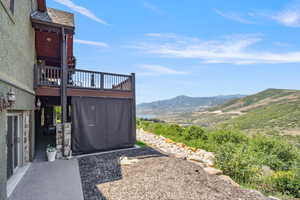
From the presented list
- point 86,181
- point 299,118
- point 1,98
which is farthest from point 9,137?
point 299,118

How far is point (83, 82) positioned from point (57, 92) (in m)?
1.13

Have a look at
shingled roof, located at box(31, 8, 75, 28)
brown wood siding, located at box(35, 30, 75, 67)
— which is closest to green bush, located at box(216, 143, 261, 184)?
shingled roof, located at box(31, 8, 75, 28)

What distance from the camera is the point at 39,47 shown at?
851cm

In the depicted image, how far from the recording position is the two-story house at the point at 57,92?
183 inches

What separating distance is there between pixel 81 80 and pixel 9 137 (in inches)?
151

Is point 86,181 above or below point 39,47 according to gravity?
below

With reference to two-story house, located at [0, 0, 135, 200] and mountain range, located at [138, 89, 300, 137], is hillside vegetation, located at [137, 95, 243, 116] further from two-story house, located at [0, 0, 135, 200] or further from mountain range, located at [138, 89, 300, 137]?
two-story house, located at [0, 0, 135, 200]

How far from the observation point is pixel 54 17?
278 inches

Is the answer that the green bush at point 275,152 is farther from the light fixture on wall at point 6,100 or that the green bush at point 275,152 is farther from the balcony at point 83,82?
the light fixture on wall at point 6,100

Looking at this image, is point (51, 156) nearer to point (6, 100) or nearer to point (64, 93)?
point (64, 93)

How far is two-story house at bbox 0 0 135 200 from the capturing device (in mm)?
4660

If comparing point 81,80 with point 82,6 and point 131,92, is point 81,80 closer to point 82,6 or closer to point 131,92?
point 131,92

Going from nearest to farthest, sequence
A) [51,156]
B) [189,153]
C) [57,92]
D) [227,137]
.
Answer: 1. [51,156]
2. [57,92]
3. [189,153]
4. [227,137]

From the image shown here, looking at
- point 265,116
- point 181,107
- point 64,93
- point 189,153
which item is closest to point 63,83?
point 64,93
